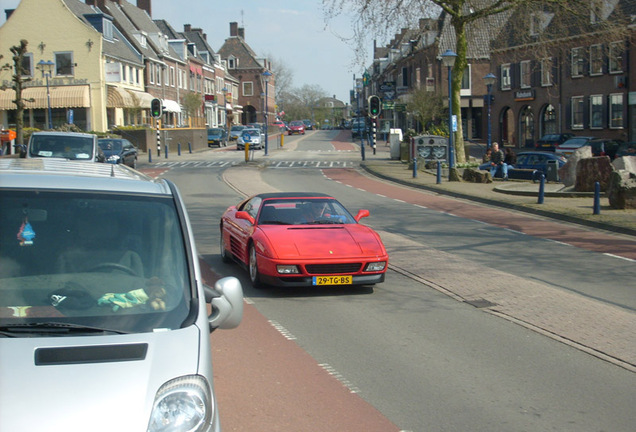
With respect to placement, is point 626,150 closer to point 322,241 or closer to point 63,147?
point 63,147

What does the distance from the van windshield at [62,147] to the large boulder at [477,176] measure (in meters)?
15.7

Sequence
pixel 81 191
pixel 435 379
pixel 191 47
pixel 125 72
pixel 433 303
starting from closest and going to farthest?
pixel 81 191 → pixel 435 379 → pixel 433 303 → pixel 125 72 → pixel 191 47

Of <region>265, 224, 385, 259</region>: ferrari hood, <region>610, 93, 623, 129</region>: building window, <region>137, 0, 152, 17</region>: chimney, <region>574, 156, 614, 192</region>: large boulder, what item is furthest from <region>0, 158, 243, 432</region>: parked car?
<region>137, 0, 152, 17</region>: chimney

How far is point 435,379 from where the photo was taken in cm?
624

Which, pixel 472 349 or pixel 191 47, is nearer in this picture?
pixel 472 349

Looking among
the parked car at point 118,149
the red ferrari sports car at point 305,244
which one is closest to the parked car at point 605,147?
the parked car at point 118,149

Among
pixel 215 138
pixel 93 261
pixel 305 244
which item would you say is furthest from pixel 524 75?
pixel 93 261

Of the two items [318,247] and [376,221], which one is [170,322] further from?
[376,221]

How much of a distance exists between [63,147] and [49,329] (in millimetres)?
16406

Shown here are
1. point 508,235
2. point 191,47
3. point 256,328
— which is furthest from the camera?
point 191,47

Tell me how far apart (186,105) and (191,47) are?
1447 cm

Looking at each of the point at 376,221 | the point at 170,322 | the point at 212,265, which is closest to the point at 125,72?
the point at 376,221

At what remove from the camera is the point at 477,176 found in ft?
94.3

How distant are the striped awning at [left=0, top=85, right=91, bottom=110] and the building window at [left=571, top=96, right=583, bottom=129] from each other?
34225mm
